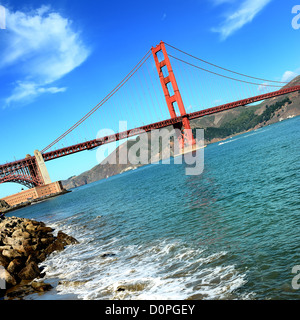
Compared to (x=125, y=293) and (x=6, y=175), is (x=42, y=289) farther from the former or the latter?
(x=6, y=175)

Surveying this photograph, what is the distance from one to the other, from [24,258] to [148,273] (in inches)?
270

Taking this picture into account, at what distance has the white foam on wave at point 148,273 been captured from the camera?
18.9 ft

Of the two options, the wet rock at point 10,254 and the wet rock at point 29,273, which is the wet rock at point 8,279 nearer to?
the wet rock at point 29,273

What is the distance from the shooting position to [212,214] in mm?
11508

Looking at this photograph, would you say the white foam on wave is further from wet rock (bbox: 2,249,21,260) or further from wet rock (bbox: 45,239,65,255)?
wet rock (bbox: 45,239,65,255)

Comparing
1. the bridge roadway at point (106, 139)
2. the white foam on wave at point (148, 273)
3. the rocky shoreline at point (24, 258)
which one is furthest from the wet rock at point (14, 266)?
the bridge roadway at point (106, 139)

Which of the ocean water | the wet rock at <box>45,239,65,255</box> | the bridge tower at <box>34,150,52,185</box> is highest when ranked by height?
the bridge tower at <box>34,150,52,185</box>

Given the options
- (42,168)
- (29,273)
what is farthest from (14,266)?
(42,168)

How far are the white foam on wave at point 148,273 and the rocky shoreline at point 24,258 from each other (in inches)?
24.2

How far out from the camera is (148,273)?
723 centimetres

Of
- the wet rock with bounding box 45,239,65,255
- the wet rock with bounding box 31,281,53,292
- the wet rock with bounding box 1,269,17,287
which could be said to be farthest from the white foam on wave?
the wet rock with bounding box 45,239,65,255

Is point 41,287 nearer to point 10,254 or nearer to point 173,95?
point 10,254

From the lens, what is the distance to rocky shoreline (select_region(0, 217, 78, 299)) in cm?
798

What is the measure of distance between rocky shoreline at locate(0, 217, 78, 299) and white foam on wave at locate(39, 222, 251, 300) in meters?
0.61
